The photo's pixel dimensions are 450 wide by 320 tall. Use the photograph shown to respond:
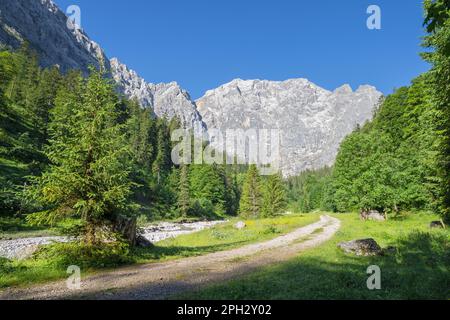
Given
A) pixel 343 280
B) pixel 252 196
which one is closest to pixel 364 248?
pixel 343 280

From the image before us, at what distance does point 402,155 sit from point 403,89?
81.3 ft

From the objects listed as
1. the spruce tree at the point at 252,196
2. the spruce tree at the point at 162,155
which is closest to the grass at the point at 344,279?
the spruce tree at the point at 252,196

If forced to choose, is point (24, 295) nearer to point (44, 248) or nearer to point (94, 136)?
point (44, 248)

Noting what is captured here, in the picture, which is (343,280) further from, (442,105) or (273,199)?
(273,199)

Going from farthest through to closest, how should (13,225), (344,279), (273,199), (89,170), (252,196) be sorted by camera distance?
(252,196)
(273,199)
(13,225)
(89,170)
(344,279)

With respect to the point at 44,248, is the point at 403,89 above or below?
above

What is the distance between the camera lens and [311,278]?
38.2ft

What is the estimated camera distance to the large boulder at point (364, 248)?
672 inches

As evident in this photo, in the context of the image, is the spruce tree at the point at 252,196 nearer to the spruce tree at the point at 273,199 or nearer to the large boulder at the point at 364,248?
the spruce tree at the point at 273,199

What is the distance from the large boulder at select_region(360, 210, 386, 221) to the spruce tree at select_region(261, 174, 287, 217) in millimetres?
36528

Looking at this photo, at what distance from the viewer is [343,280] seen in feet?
36.2

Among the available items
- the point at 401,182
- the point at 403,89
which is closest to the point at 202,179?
the point at 403,89

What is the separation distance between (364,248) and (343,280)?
728 cm
